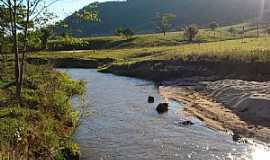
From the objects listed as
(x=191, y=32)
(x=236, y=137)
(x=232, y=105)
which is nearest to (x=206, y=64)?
(x=232, y=105)

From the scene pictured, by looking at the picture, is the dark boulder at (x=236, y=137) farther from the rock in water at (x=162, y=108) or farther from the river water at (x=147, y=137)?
the rock in water at (x=162, y=108)

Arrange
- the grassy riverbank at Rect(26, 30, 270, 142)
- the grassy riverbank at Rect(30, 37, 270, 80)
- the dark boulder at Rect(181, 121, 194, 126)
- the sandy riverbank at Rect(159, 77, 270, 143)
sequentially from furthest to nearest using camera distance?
the grassy riverbank at Rect(30, 37, 270, 80), the grassy riverbank at Rect(26, 30, 270, 142), the dark boulder at Rect(181, 121, 194, 126), the sandy riverbank at Rect(159, 77, 270, 143)

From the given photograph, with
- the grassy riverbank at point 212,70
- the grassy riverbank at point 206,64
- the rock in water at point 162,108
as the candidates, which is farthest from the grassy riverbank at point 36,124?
the grassy riverbank at point 206,64

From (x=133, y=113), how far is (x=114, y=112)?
1944 millimetres

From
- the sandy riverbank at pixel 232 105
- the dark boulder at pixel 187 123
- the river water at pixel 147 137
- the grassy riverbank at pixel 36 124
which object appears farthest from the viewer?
the dark boulder at pixel 187 123

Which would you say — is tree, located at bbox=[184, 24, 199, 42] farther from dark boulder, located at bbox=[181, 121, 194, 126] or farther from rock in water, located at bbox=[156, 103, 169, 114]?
dark boulder, located at bbox=[181, 121, 194, 126]

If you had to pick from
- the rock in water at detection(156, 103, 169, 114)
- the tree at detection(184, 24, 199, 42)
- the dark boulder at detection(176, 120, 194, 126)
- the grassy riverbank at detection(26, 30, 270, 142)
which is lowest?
the dark boulder at detection(176, 120, 194, 126)

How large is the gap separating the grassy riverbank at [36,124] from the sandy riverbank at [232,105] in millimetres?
13497

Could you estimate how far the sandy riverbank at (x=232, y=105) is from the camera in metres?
37.2

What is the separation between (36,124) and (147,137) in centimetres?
988

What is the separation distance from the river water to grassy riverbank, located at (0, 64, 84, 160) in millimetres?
1746

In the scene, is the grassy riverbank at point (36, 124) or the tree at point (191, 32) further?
the tree at point (191, 32)

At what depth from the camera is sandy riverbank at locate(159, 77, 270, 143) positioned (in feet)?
122

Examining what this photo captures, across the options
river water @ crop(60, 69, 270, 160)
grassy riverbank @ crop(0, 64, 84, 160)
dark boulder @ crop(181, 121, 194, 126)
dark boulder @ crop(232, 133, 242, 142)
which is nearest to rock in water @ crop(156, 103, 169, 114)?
river water @ crop(60, 69, 270, 160)
